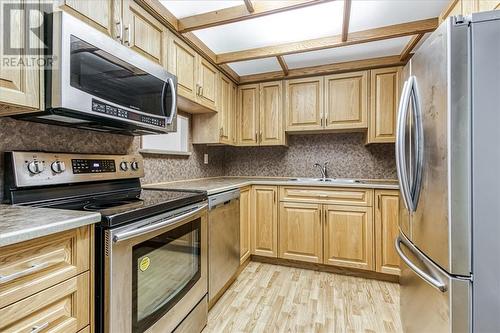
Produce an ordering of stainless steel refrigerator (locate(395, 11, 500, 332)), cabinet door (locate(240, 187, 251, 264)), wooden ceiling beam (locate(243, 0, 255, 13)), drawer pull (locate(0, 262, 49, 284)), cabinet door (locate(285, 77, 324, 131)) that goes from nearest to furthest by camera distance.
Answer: drawer pull (locate(0, 262, 49, 284)) < stainless steel refrigerator (locate(395, 11, 500, 332)) < wooden ceiling beam (locate(243, 0, 255, 13)) < cabinet door (locate(240, 187, 251, 264)) < cabinet door (locate(285, 77, 324, 131))

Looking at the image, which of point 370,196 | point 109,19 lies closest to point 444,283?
point 370,196

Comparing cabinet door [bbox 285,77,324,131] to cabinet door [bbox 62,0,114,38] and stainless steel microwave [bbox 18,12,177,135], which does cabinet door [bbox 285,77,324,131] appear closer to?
stainless steel microwave [bbox 18,12,177,135]

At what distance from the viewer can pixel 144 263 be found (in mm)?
1152

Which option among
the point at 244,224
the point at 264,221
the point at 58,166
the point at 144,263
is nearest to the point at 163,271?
the point at 144,263

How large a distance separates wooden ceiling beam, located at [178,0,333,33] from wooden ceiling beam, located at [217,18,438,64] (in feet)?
1.97

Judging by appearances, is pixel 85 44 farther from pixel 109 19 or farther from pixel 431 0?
pixel 431 0

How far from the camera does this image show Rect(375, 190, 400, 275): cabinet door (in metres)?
2.29

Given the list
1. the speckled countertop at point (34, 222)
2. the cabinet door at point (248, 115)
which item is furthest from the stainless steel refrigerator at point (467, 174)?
the cabinet door at point (248, 115)

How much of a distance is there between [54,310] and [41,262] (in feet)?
0.57

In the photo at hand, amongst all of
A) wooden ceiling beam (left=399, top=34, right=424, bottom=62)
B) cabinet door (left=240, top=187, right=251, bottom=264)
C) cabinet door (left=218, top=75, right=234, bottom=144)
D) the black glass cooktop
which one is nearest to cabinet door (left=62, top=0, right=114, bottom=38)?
the black glass cooktop

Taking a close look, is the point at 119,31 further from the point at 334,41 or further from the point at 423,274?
the point at 423,274

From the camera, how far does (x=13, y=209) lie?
101cm

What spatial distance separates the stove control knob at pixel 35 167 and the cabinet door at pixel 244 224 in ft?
5.16

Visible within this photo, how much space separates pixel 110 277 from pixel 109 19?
51.2 inches
